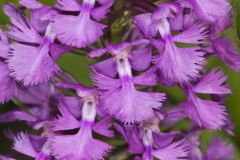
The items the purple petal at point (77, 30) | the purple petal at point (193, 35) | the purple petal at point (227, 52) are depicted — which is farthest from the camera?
the purple petal at point (227, 52)

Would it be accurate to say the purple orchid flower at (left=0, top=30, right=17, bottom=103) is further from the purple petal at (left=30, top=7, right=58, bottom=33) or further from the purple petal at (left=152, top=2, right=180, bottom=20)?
the purple petal at (left=152, top=2, right=180, bottom=20)

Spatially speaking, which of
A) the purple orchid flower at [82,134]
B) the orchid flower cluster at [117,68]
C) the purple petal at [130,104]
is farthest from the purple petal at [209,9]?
the purple orchid flower at [82,134]

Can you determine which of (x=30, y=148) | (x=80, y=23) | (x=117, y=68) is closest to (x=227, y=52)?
(x=117, y=68)

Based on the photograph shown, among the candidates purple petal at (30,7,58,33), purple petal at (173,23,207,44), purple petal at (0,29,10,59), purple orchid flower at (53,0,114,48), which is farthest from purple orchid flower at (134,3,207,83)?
purple petal at (0,29,10,59)

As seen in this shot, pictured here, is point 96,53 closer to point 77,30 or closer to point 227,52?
point 77,30

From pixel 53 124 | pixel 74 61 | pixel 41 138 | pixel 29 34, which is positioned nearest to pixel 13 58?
pixel 29 34

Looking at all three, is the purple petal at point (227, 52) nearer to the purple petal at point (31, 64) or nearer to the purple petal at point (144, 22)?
the purple petal at point (144, 22)

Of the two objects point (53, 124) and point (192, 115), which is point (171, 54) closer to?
point (192, 115)

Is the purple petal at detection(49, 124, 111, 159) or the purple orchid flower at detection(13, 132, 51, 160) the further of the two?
the purple orchid flower at detection(13, 132, 51, 160)
